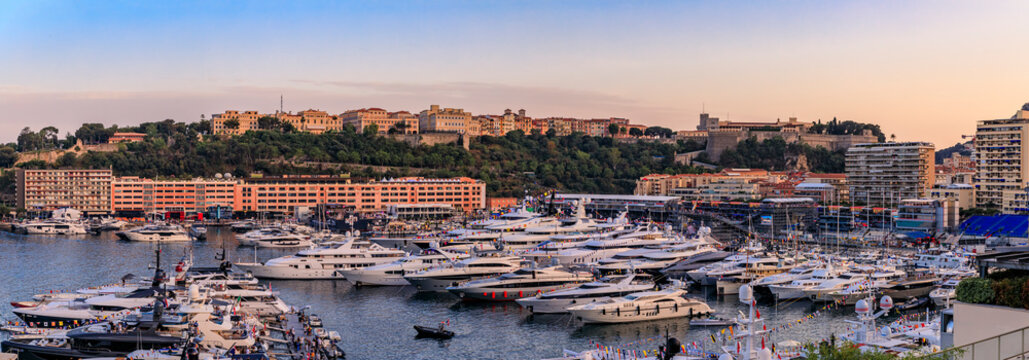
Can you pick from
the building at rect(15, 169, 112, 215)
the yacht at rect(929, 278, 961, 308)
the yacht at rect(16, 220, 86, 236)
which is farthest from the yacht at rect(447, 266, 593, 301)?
the building at rect(15, 169, 112, 215)

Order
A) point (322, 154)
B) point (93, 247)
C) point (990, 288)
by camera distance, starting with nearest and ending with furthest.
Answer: point (990, 288)
point (93, 247)
point (322, 154)

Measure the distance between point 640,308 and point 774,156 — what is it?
238ft

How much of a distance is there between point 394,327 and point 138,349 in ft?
23.3

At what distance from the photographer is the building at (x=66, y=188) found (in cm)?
6612

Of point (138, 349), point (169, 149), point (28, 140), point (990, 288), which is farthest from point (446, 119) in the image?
point (990, 288)

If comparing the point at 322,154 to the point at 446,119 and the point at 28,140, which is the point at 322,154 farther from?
the point at 28,140

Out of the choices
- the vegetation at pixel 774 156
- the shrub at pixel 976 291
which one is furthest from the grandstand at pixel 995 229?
the vegetation at pixel 774 156

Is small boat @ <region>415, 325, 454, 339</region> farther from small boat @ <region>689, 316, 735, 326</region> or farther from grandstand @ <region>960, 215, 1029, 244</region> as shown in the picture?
grandstand @ <region>960, 215, 1029, 244</region>

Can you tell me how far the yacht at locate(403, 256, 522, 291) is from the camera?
2848 cm

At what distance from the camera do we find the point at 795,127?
103 m

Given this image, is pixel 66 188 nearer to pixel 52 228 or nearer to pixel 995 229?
pixel 52 228

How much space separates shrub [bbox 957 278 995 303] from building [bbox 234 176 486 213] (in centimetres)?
5828

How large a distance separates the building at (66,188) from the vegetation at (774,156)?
53.5m

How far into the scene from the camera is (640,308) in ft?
76.7
